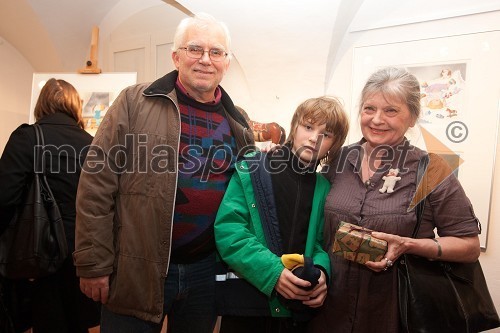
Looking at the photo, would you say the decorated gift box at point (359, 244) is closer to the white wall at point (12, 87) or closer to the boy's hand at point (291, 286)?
the boy's hand at point (291, 286)

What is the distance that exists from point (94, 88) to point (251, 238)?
7.47 feet

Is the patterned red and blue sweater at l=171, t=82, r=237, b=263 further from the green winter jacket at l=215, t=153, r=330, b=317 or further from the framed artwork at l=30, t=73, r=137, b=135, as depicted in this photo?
the framed artwork at l=30, t=73, r=137, b=135

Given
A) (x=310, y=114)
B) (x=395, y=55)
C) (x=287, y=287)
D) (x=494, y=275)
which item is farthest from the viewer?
A: (x=395, y=55)

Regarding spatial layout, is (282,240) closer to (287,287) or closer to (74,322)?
(287,287)

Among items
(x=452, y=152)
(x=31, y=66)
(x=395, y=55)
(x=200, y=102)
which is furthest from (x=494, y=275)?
(x=31, y=66)

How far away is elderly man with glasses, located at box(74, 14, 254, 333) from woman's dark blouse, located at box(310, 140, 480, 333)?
46 cm

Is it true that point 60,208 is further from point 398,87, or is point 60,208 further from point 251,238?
point 398,87

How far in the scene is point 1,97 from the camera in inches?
148

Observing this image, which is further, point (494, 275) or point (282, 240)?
point (494, 275)

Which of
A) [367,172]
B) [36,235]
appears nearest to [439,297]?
[367,172]

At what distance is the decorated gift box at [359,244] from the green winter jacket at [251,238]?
0.16 metres

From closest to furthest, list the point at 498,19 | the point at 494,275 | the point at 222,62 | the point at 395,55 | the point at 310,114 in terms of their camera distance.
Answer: the point at 310,114 < the point at 222,62 < the point at 498,19 < the point at 494,275 < the point at 395,55

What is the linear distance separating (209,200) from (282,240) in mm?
308
